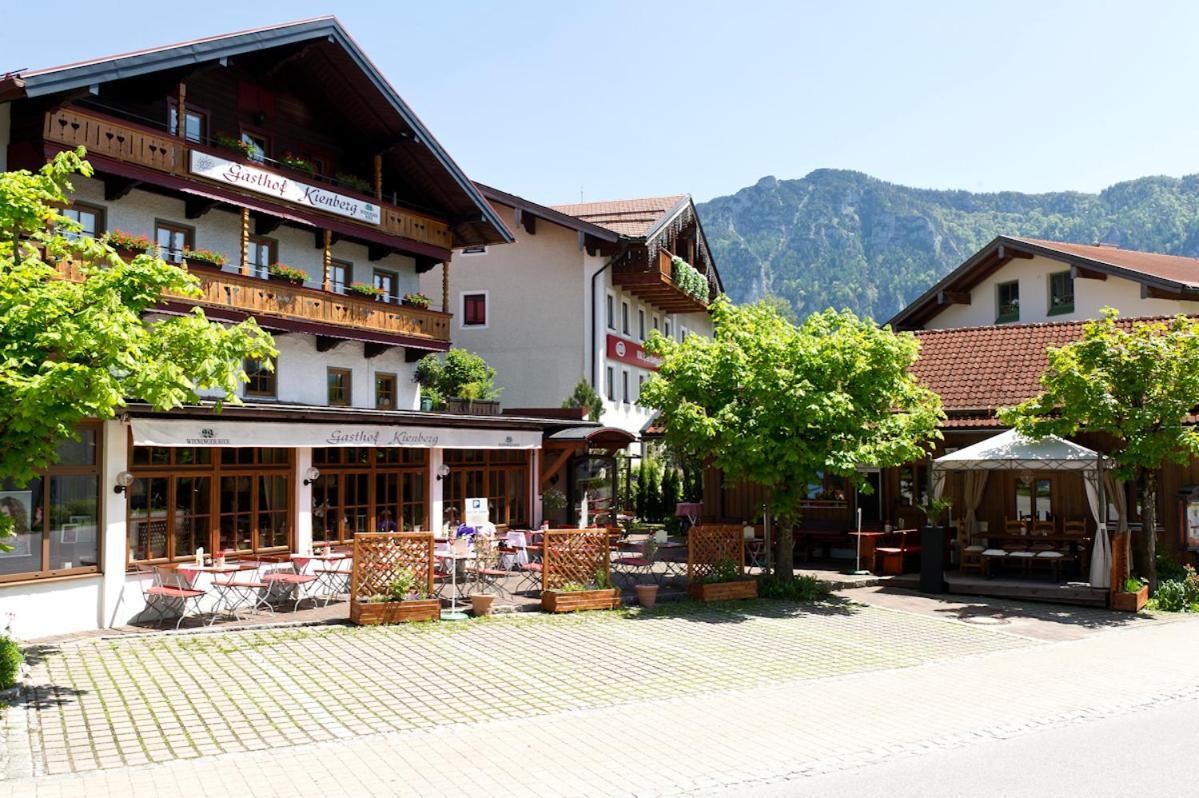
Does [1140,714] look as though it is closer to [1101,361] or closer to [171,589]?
[1101,361]

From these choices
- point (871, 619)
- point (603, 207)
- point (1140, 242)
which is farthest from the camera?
point (1140, 242)

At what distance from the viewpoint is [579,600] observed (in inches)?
629

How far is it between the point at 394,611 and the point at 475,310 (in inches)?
705

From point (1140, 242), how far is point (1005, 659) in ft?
592

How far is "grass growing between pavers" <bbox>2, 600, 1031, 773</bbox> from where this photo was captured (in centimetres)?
915

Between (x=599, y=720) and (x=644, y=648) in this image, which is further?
(x=644, y=648)

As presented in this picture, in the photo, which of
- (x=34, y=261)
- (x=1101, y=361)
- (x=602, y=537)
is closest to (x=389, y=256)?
(x=602, y=537)

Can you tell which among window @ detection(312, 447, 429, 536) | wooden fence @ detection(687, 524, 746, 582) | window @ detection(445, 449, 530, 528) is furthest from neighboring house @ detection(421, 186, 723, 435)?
wooden fence @ detection(687, 524, 746, 582)

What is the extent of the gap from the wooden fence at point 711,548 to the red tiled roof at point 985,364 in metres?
6.10

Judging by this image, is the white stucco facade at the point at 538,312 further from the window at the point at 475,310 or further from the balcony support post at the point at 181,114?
the balcony support post at the point at 181,114

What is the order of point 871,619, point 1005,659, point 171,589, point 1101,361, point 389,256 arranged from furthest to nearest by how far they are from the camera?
point 389,256
point 1101,361
point 871,619
point 171,589
point 1005,659

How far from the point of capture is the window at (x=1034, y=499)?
2080 cm

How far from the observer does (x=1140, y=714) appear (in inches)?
399

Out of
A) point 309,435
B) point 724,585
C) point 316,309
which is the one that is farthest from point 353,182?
point 724,585
